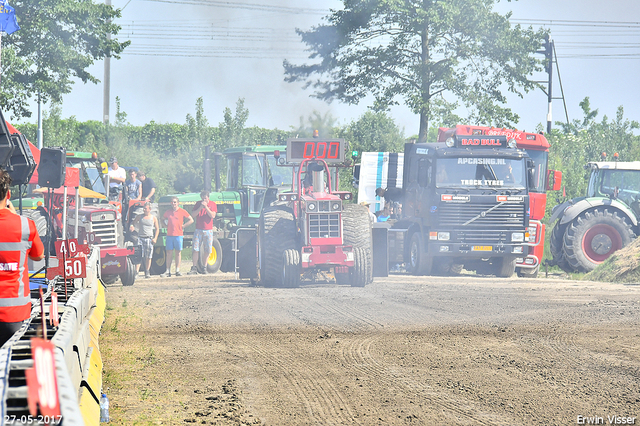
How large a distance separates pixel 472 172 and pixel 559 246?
3.96 metres

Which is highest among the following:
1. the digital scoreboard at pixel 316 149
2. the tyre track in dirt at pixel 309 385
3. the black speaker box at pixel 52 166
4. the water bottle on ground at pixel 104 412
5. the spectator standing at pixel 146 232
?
the digital scoreboard at pixel 316 149

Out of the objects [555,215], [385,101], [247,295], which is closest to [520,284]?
[555,215]

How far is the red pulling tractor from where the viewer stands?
1466 cm

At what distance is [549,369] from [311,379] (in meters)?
2.45

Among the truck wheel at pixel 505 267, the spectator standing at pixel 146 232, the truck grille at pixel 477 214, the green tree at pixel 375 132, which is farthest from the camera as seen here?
the green tree at pixel 375 132

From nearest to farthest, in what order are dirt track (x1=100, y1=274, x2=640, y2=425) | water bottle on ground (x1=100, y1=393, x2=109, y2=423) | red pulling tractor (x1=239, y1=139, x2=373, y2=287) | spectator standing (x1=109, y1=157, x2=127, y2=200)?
1. water bottle on ground (x1=100, y1=393, x2=109, y2=423)
2. dirt track (x1=100, y1=274, x2=640, y2=425)
3. red pulling tractor (x1=239, y1=139, x2=373, y2=287)
4. spectator standing (x1=109, y1=157, x2=127, y2=200)

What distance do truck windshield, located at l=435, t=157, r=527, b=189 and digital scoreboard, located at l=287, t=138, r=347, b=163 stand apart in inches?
132

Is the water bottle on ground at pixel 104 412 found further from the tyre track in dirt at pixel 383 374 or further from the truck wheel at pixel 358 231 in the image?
the truck wheel at pixel 358 231

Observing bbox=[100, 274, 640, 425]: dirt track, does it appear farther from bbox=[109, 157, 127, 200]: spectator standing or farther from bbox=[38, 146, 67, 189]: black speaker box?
bbox=[109, 157, 127, 200]: spectator standing

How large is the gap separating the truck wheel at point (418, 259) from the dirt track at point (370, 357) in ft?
13.2

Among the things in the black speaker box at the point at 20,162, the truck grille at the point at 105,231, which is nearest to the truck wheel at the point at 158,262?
the truck grille at the point at 105,231

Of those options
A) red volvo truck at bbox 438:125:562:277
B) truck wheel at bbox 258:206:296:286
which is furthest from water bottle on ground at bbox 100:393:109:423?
red volvo truck at bbox 438:125:562:277

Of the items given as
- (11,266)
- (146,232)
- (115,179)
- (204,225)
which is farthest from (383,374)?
(115,179)

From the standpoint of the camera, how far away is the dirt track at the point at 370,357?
617 cm
